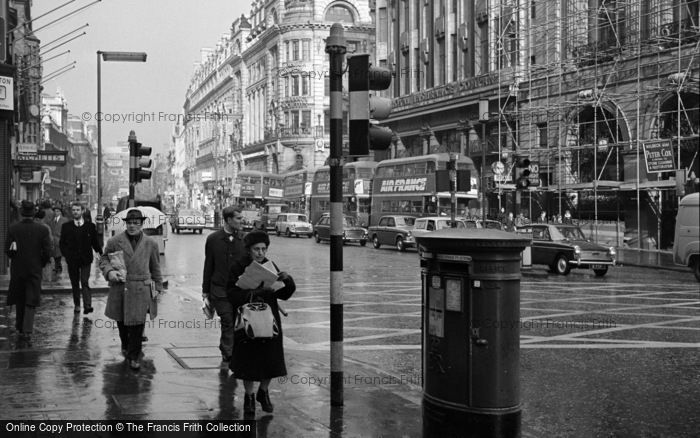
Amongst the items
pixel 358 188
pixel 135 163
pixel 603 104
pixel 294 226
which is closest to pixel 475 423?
pixel 135 163

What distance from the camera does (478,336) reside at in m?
6.14

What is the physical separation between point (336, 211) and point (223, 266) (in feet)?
8.01

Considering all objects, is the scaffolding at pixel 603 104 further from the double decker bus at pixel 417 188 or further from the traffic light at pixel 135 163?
the traffic light at pixel 135 163

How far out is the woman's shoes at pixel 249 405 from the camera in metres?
6.96

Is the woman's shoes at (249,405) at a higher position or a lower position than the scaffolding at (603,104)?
lower

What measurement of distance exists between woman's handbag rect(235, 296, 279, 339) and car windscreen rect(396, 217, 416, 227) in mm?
30593

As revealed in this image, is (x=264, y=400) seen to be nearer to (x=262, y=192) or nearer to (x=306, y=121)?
(x=262, y=192)

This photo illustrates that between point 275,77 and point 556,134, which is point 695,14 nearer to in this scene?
point 556,134

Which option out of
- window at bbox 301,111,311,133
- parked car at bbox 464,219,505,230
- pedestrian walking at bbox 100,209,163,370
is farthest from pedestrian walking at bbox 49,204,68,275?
window at bbox 301,111,311,133

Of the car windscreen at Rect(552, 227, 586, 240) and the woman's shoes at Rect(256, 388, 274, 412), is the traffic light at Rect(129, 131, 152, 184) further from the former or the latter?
the car windscreen at Rect(552, 227, 586, 240)

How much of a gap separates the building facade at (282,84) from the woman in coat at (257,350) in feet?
229

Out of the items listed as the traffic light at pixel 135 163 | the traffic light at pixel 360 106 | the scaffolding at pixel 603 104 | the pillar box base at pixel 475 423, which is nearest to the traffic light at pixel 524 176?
the scaffolding at pixel 603 104

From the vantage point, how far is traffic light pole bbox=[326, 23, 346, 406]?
735cm

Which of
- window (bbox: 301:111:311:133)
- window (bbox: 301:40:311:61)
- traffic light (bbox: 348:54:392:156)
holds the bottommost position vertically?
traffic light (bbox: 348:54:392:156)
